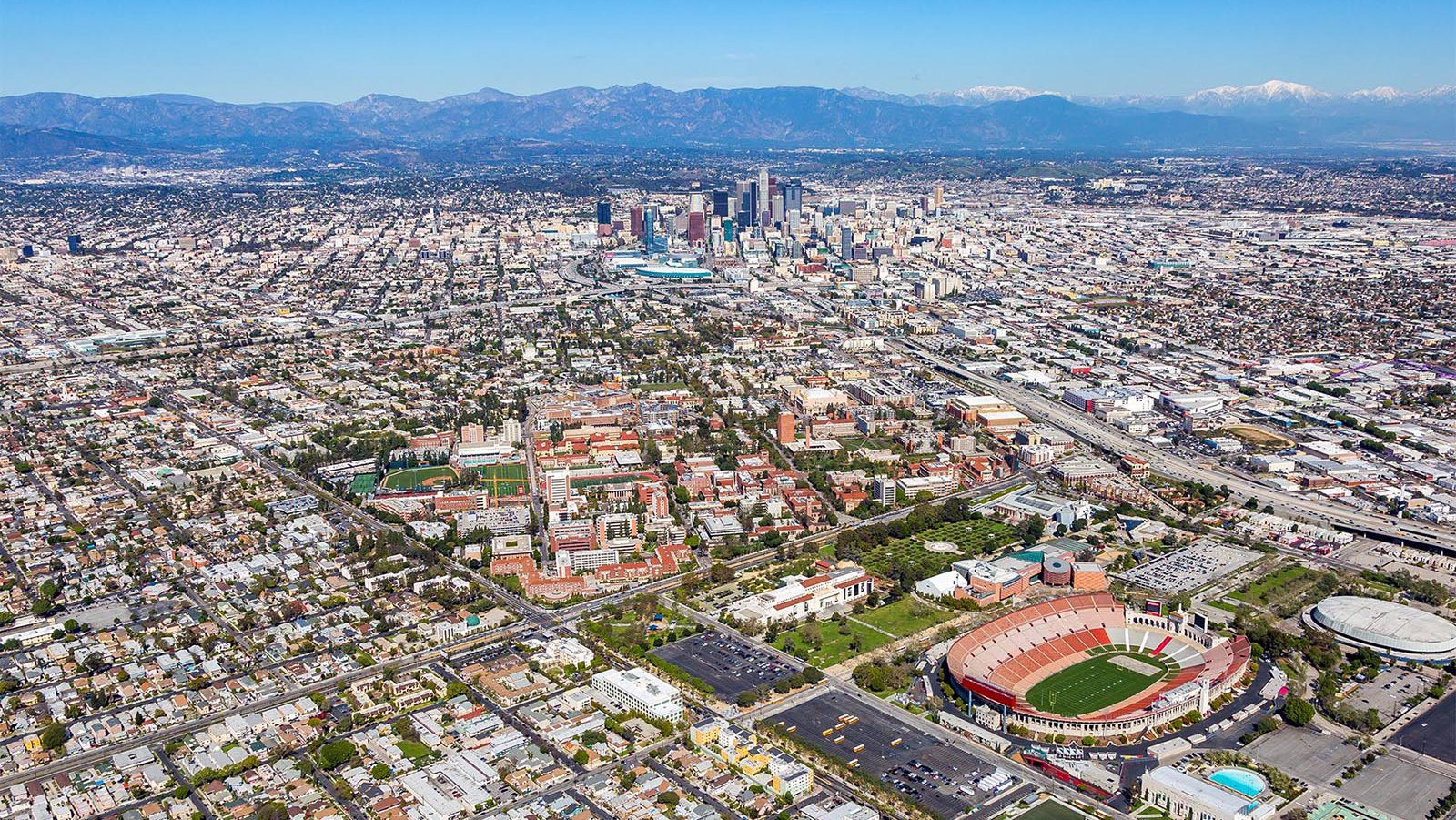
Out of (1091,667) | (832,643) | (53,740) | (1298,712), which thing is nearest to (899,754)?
(832,643)

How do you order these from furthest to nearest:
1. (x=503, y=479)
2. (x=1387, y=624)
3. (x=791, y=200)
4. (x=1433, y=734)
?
(x=791, y=200), (x=503, y=479), (x=1387, y=624), (x=1433, y=734)

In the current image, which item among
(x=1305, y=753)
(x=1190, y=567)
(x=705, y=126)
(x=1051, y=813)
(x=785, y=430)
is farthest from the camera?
(x=705, y=126)

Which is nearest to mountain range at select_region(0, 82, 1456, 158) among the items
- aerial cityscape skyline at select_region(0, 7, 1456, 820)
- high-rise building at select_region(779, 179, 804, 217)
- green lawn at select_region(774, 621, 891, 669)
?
high-rise building at select_region(779, 179, 804, 217)

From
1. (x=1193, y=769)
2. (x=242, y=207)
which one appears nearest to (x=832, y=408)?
(x=1193, y=769)

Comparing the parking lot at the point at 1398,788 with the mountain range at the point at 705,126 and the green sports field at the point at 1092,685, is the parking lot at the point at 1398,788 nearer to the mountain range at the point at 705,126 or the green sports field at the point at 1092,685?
the green sports field at the point at 1092,685

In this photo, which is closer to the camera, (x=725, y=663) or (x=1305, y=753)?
(x=1305, y=753)

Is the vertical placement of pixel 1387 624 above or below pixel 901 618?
above

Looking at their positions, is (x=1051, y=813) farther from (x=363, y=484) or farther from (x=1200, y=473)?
(x=363, y=484)

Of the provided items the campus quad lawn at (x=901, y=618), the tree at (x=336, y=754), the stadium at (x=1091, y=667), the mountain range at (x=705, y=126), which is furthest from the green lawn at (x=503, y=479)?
the mountain range at (x=705, y=126)
